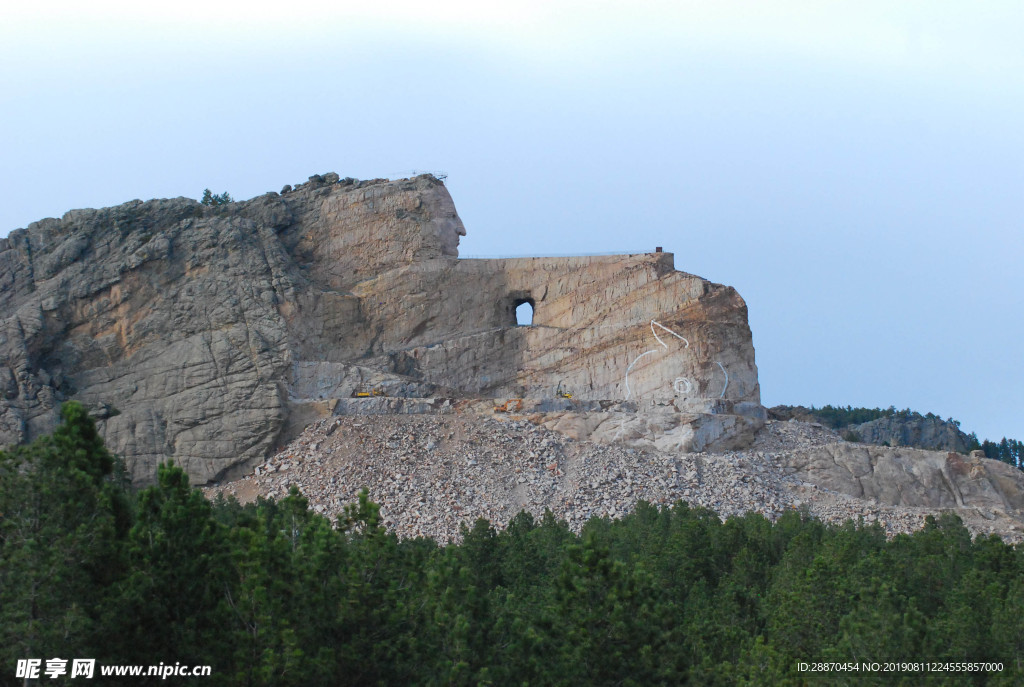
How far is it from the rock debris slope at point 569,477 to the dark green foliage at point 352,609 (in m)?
15.2

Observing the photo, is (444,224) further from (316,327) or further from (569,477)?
(569,477)

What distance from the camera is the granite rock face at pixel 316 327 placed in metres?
47.4

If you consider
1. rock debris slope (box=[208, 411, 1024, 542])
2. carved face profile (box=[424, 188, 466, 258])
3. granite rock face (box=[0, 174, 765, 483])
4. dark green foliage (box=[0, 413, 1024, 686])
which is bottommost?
dark green foliage (box=[0, 413, 1024, 686])

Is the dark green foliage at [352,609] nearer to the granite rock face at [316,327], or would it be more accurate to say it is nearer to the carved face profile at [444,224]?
the granite rock face at [316,327]

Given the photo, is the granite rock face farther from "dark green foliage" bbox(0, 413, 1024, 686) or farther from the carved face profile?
"dark green foliage" bbox(0, 413, 1024, 686)

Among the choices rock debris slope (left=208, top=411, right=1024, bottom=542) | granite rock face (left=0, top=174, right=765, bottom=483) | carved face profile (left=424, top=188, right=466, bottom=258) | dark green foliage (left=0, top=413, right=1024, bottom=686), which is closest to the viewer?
dark green foliage (left=0, top=413, right=1024, bottom=686)

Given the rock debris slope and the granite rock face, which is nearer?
the rock debris slope

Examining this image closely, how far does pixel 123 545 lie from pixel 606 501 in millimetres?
26678

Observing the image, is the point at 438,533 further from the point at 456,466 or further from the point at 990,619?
the point at 990,619

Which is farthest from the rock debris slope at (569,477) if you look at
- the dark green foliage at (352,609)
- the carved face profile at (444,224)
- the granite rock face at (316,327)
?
the dark green foliage at (352,609)

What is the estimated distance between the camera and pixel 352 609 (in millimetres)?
19938

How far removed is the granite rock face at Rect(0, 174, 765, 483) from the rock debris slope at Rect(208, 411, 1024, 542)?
1.68 meters

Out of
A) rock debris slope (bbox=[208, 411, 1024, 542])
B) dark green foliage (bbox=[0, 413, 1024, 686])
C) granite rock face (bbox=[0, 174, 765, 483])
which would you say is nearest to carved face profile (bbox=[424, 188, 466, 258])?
granite rock face (bbox=[0, 174, 765, 483])

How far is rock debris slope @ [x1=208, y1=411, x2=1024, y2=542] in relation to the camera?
43.2 meters
